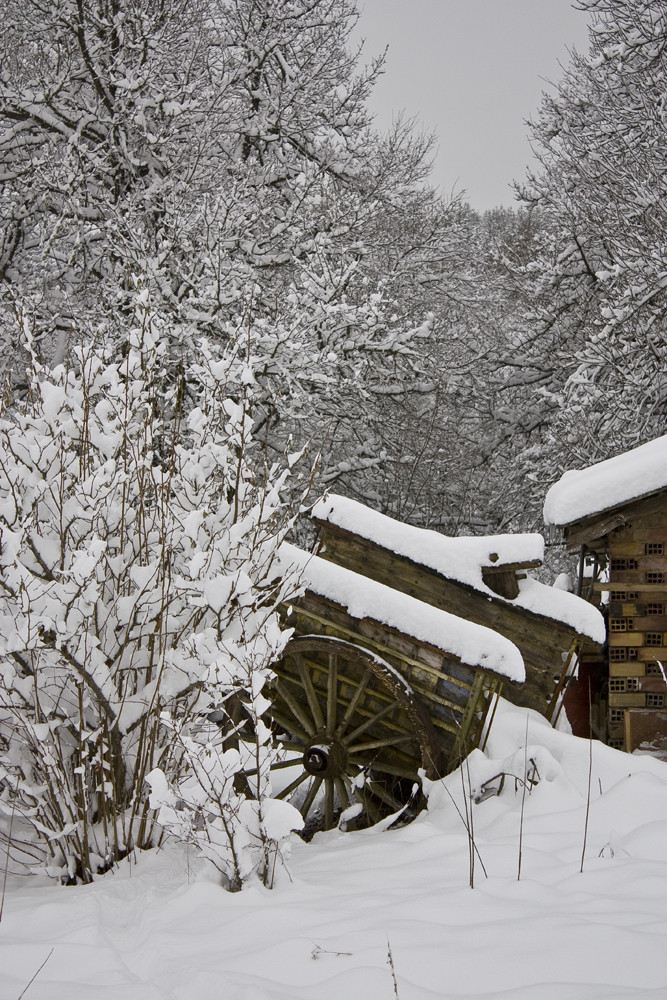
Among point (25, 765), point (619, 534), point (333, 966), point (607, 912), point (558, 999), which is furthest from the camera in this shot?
point (619, 534)

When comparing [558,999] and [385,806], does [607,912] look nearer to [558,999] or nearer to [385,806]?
[558,999]

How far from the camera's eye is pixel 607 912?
2613 mm

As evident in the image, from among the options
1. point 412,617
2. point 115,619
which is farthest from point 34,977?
point 412,617

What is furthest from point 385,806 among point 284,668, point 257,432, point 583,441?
point 583,441

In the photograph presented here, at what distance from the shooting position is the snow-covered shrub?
10.1 feet

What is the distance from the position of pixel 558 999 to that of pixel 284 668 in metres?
3.52

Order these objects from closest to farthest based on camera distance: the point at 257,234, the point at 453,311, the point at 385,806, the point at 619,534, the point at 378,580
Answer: the point at 385,806 < the point at 378,580 < the point at 619,534 < the point at 257,234 < the point at 453,311

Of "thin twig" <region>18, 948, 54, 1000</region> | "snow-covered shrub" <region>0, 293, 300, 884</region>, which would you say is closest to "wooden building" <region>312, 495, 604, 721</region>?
"snow-covered shrub" <region>0, 293, 300, 884</region>

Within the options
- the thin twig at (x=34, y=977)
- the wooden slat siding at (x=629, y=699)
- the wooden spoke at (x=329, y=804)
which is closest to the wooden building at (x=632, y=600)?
the wooden slat siding at (x=629, y=699)

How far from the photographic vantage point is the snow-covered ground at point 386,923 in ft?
7.23

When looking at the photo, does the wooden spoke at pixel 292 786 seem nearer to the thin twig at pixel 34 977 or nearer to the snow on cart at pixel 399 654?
the snow on cart at pixel 399 654

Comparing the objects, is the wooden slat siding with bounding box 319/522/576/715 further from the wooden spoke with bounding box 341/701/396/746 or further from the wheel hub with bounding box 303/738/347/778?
the wheel hub with bounding box 303/738/347/778

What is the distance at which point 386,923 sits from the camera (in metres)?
2.64

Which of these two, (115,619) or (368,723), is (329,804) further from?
(115,619)
